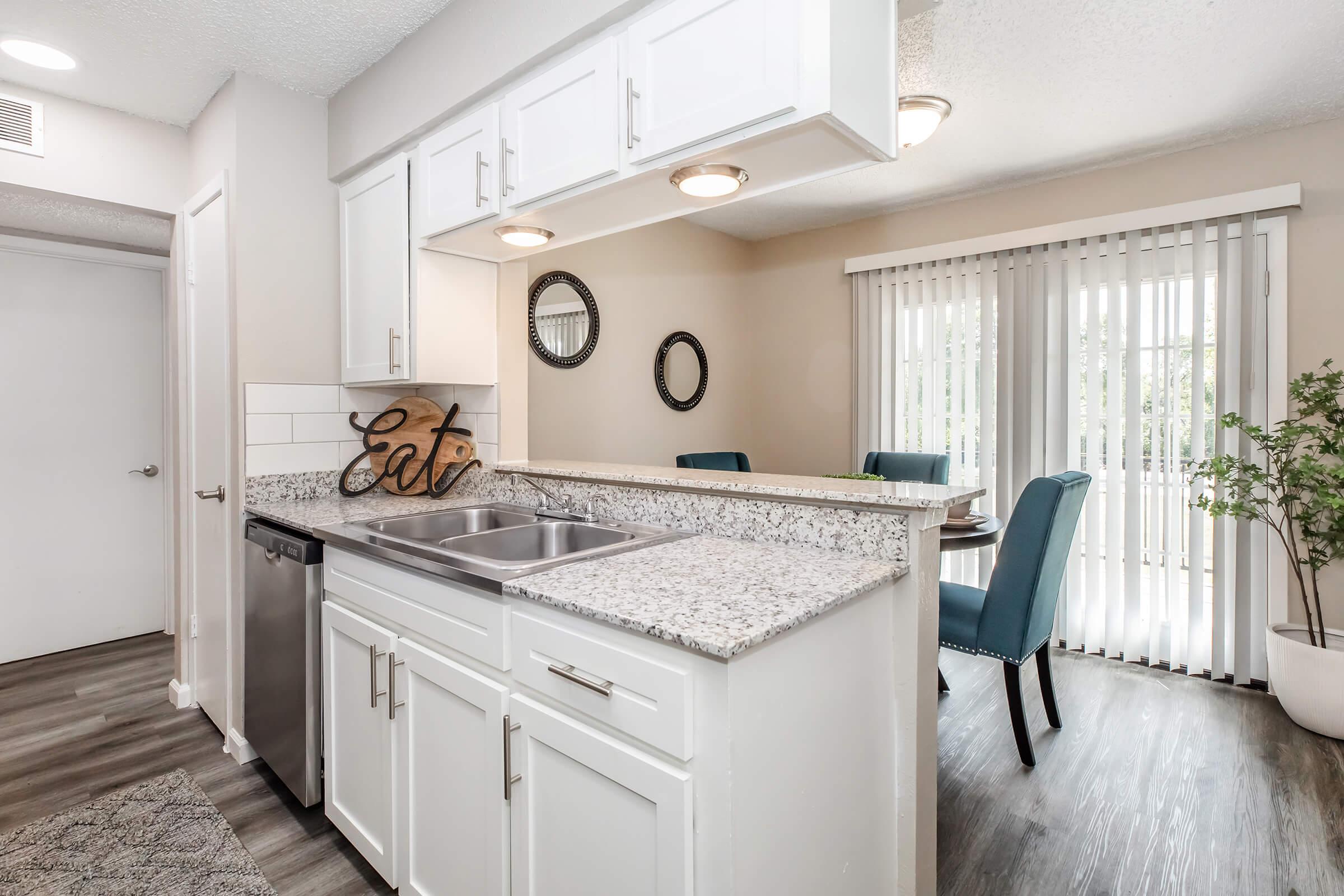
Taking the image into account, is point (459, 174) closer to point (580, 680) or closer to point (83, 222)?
Result: point (580, 680)

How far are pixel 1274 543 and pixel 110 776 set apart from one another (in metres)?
4.61

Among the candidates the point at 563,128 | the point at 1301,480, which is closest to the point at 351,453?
the point at 563,128

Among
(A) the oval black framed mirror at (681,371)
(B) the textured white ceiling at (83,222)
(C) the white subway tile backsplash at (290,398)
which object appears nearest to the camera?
(C) the white subway tile backsplash at (290,398)

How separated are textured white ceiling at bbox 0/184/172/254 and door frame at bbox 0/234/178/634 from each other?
0.05 metres

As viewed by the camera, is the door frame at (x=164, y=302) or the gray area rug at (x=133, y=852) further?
the door frame at (x=164, y=302)

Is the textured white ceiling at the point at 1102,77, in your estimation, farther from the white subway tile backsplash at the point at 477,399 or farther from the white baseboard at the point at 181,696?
the white baseboard at the point at 181,696

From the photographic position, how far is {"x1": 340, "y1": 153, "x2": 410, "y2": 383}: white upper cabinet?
7.38 feet

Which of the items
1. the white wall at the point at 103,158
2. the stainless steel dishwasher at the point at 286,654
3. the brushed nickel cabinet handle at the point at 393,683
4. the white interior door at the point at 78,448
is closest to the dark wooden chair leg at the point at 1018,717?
the brushed nickel cabinet handle at the point at 393,683

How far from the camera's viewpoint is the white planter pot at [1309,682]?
2.40 meters

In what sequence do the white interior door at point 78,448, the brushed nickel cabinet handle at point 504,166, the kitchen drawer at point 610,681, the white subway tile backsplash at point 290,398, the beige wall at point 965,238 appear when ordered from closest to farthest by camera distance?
the kitchen drawer at point 610,681
the brushed nickel cabinet handle at point 504,166
the white subway tile backsplash at point 290,398
the beige wall at point 965,238
the white interior door at point 78,448

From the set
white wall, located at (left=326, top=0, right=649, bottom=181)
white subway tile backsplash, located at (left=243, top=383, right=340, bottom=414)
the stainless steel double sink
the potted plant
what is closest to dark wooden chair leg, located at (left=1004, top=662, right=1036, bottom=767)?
the potted plant

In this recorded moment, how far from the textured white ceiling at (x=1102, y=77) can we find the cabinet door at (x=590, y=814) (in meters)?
1.95

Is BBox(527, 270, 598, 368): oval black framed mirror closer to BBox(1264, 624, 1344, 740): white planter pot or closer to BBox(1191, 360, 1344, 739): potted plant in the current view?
BBox(1191, 360, 1344, 739): potted plant

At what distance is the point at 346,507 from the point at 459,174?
3.84 ft
